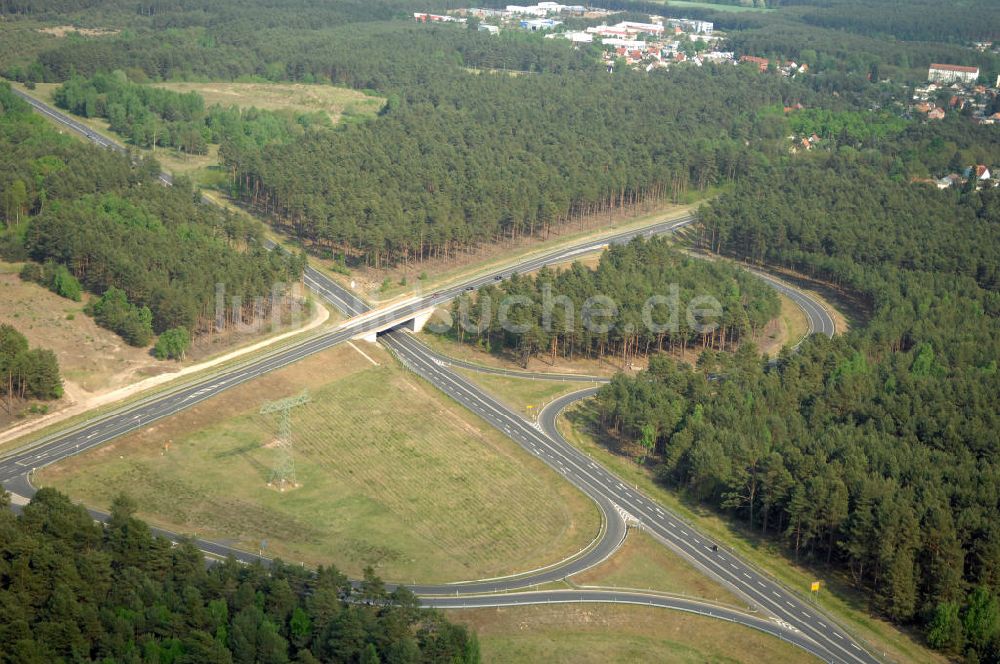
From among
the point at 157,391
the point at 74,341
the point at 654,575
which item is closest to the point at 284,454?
the point at 157,391

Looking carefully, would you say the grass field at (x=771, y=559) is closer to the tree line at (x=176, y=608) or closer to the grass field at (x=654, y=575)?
the grass field at (x=654, y=575)

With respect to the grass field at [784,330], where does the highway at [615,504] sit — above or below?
below

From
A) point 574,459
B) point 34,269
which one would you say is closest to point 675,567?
point 574,459

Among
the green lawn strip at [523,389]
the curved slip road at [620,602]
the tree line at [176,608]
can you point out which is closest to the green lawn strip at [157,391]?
the green lawn strip at [523,389]

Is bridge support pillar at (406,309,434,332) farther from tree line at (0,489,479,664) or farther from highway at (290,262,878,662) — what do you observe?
tree line at (0,489,479,664)

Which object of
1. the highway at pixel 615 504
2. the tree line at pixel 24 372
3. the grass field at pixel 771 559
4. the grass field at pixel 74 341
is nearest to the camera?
the grass field at pixel 771 559

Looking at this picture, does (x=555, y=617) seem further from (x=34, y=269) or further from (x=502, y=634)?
(x=34, y=269)
